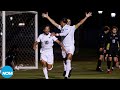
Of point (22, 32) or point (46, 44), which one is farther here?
point (22, 32)

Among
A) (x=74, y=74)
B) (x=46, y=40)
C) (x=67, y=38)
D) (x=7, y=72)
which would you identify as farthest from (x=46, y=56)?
(x=74, y=74)

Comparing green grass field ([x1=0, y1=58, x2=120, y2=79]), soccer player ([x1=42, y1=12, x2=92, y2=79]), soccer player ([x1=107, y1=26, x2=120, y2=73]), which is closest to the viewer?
soccer player ([x1=42, y1=12, x2=92, y2=79])

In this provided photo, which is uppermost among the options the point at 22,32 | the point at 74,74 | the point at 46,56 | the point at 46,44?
the point at 22,32

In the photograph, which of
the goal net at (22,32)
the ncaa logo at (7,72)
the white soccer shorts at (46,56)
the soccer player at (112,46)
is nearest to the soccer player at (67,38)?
the white soccer shorts at (46,56)

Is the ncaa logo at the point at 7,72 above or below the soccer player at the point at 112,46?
below

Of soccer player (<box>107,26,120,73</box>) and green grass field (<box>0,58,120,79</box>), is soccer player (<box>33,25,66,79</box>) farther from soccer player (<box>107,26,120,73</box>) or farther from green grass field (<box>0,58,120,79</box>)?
soccer player (<box>107,26,120,73</box>)

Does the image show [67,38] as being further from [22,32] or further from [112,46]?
[22,32]

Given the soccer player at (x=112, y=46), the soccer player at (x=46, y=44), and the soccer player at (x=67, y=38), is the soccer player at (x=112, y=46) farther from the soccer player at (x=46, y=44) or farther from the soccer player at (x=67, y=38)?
the soccer player at (x=46, y=44)

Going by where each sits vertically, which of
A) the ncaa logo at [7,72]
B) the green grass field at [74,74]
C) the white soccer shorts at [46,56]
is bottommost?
the green grass field at [74,74]

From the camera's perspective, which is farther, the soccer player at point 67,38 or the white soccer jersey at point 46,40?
the soccer player at point 67,38

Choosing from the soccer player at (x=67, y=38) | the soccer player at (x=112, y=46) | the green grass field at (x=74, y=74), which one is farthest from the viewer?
the soccer player at (x=112, y=46)

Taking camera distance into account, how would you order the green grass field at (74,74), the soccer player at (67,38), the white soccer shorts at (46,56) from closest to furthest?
the white soccer shorts at (46,56), the soccer player at (67,38), the green grass field at (74,74)

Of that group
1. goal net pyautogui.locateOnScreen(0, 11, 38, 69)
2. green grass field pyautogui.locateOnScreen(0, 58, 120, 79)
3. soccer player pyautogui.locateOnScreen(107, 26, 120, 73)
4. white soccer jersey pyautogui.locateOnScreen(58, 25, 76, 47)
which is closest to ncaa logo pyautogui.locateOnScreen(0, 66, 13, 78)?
green grass field pyautogui.locateOnScreen(0, 58, 120, 79)
